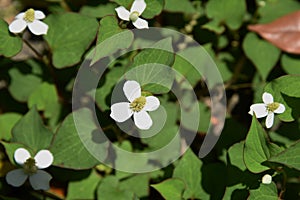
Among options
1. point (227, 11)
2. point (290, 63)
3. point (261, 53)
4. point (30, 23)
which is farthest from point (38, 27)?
point (290, 63)

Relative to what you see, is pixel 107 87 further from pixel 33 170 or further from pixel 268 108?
pixel 268 108

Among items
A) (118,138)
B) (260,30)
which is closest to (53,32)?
(118,138)

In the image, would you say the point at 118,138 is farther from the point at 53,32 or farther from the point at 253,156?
the point at 253,156

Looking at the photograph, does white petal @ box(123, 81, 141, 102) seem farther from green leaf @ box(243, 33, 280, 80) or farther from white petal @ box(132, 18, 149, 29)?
green leaf @ box(243, 33, 280, 80)

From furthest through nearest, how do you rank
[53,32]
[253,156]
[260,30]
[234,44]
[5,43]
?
[234,44] < [260,30] < [53,32] < [5,43] < [253,156]

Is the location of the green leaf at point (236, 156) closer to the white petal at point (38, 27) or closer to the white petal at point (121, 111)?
the white petal at point (121, 111)
